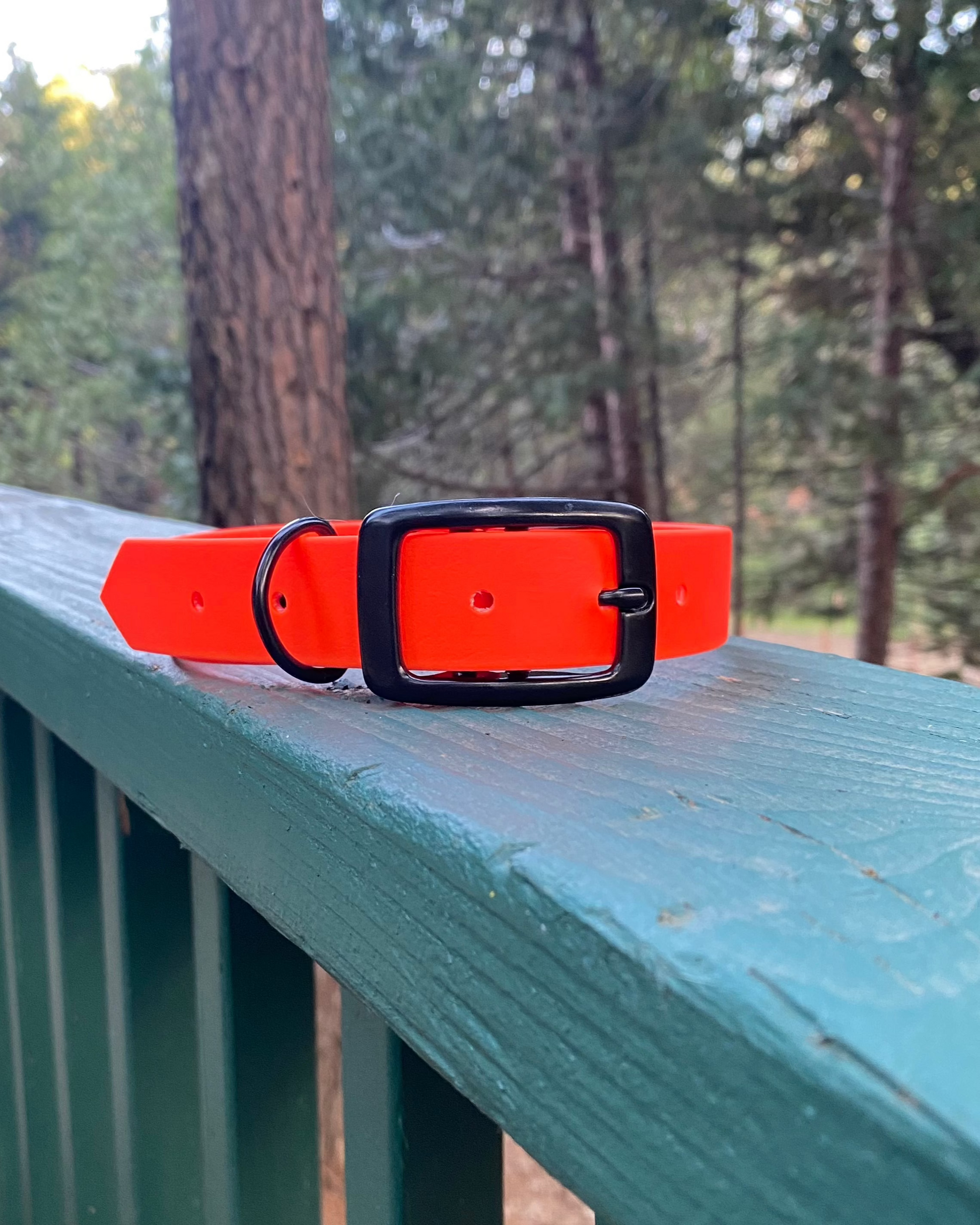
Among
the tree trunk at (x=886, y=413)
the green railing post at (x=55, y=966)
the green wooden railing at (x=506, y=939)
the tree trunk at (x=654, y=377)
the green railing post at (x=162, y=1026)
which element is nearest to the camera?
the green wooden railing at (x=506, y=939)

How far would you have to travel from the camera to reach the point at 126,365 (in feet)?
18.7

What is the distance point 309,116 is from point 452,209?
127 inches

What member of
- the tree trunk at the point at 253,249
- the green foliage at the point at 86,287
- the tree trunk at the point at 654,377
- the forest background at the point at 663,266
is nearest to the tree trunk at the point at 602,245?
the forest background at the point at 663,266

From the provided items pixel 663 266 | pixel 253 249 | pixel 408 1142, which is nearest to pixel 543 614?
pixel 408 1142

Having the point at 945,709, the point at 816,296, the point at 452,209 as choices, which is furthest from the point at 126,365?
the point at 945,709

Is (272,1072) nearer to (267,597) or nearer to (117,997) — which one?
(117,997)

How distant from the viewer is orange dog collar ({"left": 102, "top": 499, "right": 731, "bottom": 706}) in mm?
538

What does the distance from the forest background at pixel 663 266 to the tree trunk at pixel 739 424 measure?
3 cm

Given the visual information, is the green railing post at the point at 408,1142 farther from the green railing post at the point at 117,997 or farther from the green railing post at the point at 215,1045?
the green railing post at the point at 117,997

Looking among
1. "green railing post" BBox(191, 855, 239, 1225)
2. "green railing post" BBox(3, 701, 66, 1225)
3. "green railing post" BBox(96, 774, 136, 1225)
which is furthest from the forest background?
"green railing post" BBox(191, 855, 239, 1225)

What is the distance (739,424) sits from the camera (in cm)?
588

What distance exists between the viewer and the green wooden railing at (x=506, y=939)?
0.78 ft

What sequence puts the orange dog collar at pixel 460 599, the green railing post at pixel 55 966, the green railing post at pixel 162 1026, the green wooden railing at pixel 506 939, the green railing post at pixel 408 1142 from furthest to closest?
the green railing post at pixel 55 966 → the green railing post at pixel 162 1026 → the orange dog collar at pixel 460 599 → the green railing post at pixel 408 1142 → the green wooden railing at pixel 506 939

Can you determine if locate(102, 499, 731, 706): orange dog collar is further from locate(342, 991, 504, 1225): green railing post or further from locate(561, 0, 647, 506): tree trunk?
locate(561, 0, 647, 506): tree trunk
